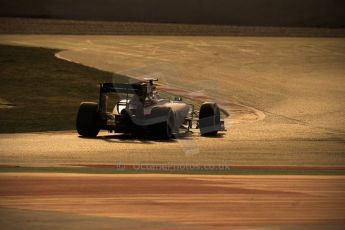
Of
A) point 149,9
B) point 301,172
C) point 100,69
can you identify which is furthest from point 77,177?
point 149,9

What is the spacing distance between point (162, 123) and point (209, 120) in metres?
1.38

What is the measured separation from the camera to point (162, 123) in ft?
49.8

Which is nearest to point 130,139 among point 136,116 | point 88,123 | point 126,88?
point 136,116

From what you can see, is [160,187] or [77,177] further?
[77,177]

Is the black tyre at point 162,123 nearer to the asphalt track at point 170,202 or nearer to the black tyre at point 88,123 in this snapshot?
the black tyre at point 88,123

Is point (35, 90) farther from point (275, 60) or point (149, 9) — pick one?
point (149, 9)

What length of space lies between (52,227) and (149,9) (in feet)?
114

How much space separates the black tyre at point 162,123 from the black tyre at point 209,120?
87 centimetres

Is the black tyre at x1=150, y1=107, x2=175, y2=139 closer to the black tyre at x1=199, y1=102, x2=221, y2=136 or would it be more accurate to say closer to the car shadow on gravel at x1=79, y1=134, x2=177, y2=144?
the car shadow on gravel at x1=79, y1=134, x2=177, y2=144

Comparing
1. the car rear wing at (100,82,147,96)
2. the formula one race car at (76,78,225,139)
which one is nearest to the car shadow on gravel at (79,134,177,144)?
the formula one race car at (76,78,225,139)

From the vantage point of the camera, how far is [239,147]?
13891 millimetres

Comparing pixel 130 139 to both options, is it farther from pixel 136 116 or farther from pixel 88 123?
pixel 88 123

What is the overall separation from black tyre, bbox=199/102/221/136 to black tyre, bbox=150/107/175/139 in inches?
34.2

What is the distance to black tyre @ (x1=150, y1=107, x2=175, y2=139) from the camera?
49.5 ft
